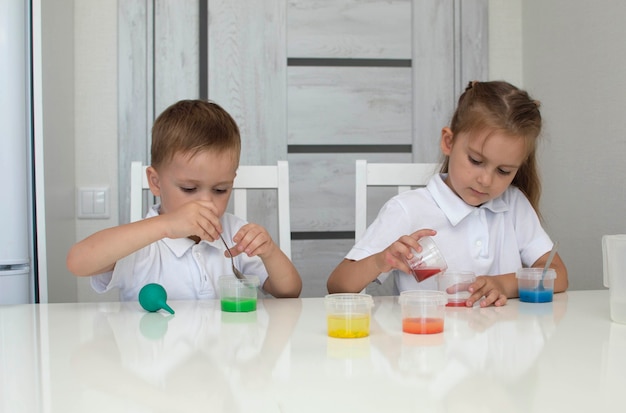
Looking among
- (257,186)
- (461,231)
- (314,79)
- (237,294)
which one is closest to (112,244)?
(237,294)

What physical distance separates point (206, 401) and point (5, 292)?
1.44 metres

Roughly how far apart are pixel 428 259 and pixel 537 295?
0.84 ft

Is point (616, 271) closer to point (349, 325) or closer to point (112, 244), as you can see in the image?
point (349, 325)

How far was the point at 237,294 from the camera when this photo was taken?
1210mm

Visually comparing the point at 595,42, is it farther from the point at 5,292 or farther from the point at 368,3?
the point at 5,292

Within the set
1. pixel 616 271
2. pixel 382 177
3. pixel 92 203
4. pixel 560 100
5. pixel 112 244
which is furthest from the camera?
pixel 92 203

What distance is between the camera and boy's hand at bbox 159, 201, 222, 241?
1.30 meters

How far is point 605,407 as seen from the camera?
65 centimetres

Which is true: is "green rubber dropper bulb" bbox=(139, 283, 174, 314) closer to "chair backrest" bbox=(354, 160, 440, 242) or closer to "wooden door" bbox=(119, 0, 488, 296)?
"chair backrest" bbox=(354, 160, 440, 242)

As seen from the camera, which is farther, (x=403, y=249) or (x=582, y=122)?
(x=582, y=122)

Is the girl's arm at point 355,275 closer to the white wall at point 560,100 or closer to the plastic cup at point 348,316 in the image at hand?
the plastic cup at point 348,316

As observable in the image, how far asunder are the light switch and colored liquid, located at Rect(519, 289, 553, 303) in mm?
1621

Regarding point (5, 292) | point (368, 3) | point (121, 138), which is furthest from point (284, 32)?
point (5, 292)

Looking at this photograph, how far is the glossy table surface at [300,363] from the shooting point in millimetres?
661
